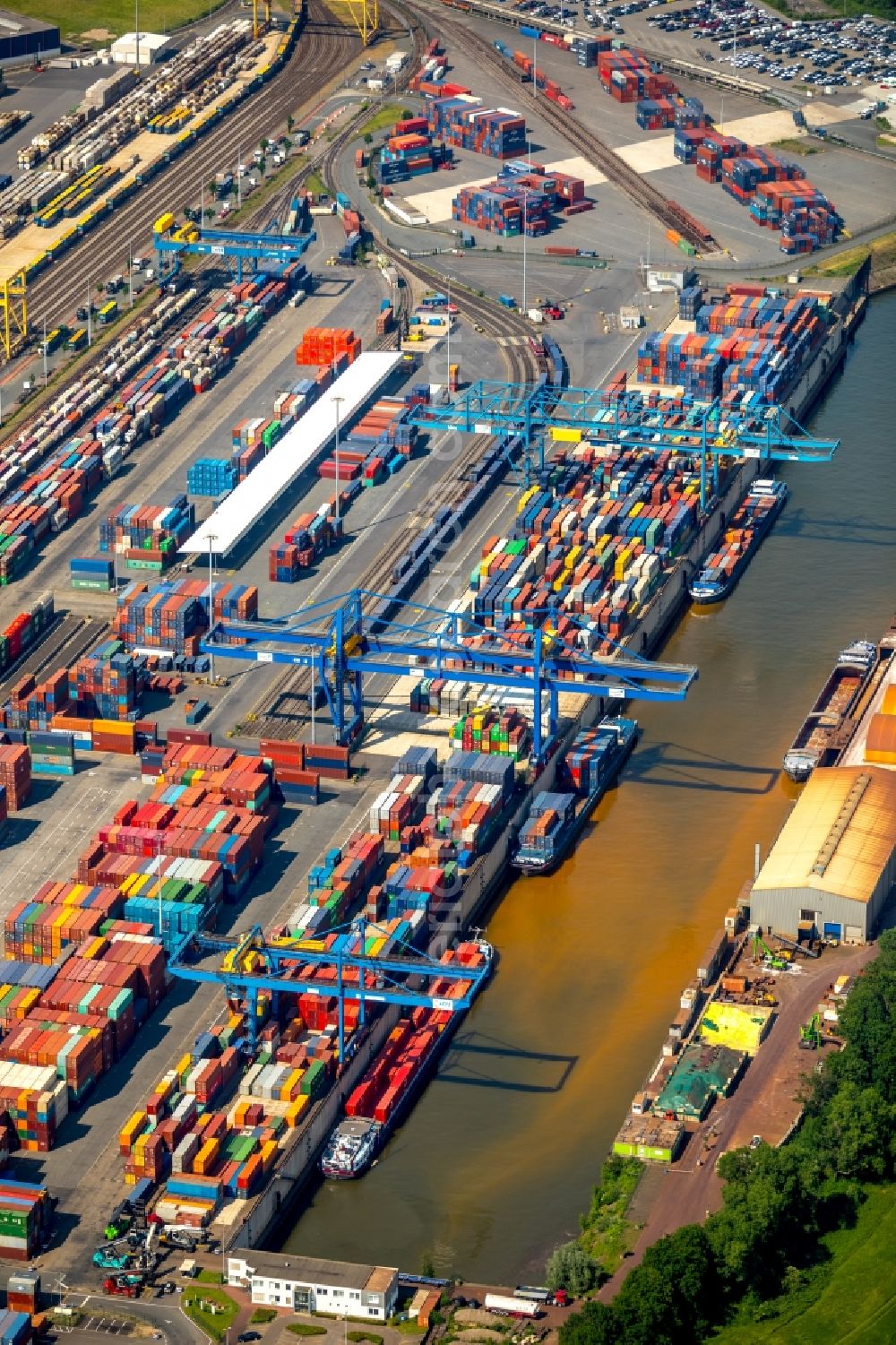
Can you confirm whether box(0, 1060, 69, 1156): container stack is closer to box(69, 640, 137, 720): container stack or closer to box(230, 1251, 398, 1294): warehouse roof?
box(230, 1251, 398, 1294): warehouse roof

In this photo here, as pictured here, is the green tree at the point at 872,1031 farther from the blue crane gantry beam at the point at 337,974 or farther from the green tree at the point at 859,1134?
the blue crane gantry beam at the point at 337,974

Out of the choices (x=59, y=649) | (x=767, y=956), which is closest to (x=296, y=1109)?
(x=767, y=956)

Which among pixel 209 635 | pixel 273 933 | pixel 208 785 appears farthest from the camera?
pixel 209 635

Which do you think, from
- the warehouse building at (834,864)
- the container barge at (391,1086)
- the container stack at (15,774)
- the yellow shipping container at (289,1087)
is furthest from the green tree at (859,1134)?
the container stack at (15,774)

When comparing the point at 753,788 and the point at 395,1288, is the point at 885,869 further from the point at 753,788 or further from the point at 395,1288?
the point at 395,1288

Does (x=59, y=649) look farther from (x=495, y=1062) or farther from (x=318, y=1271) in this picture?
(x=318, y=1271)

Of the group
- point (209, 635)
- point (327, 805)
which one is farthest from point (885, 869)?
point (209, 635)

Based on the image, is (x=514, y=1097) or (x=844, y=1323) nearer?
(x=844, y=1323)
